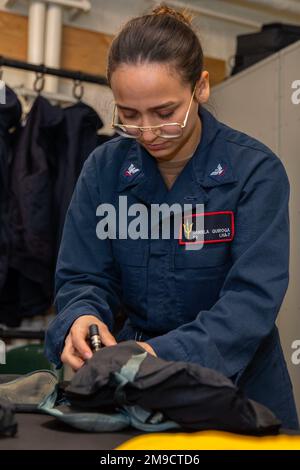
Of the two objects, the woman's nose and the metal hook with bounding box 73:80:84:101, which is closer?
the woman's nose

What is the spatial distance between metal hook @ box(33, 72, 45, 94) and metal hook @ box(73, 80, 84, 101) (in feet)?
0.46

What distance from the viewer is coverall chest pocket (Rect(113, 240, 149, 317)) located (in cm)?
130

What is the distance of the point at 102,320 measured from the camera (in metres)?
1.21

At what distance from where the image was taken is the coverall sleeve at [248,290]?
105 cm

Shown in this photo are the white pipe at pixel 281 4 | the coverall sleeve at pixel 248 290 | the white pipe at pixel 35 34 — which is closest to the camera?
the coverall sleeve at pixel 248 290

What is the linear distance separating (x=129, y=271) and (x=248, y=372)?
1.03 feet

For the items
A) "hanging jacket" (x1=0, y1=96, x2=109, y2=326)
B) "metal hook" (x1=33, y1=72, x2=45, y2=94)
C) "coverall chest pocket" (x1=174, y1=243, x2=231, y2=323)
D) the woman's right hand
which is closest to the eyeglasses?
"coverall chest pocket" (x1=174, y1=243, x2=231, y2=323)

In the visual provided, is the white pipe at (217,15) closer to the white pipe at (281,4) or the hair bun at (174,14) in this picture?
the white pipe at (281,4)

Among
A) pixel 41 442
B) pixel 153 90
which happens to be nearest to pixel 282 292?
pixel 153 90

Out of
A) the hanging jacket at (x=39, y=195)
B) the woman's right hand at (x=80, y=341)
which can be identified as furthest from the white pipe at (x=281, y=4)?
the woman's right hand at (x=80, y=341)

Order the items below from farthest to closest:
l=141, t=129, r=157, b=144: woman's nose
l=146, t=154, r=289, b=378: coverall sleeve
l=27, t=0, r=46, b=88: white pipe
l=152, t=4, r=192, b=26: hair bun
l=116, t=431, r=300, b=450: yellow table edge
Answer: l=27, t=0, r=46, b=88: white pipe, l=152, t=4, r=192, b=26: hair bun, l=141, t=129, r=157, b=144: woman's nose, l=146, t=154, r=289, b=378: coverall sleeve, l=116, t=431, r=300, b=450: yellow table edge

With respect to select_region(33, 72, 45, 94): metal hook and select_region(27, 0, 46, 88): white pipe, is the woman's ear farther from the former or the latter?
select_region(27, 0, 46, 88): white pipe

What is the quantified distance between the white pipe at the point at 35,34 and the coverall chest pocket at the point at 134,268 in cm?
178

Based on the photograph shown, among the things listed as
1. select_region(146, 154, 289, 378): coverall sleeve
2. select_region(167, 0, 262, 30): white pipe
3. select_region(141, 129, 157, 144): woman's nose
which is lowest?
select_region(146, 154, 289, 378): coverall sleeve
